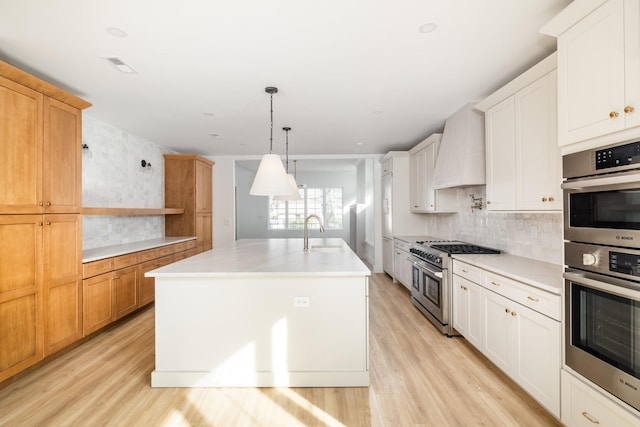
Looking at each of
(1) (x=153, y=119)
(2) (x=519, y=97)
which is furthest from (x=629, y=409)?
(1) (x=153, y=119)

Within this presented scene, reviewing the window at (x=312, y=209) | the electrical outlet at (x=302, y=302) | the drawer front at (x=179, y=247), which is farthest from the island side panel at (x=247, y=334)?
the window at (x=312, y=209)

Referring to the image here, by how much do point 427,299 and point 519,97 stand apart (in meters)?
2.30

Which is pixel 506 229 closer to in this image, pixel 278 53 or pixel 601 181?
pixel 601 181

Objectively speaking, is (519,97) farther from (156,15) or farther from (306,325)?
(156,15)

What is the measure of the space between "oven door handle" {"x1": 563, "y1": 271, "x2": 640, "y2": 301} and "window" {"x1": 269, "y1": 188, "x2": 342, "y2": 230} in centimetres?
848

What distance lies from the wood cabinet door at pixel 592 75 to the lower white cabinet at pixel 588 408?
4.27 feet

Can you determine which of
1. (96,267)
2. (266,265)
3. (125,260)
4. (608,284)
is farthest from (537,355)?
(125,260)

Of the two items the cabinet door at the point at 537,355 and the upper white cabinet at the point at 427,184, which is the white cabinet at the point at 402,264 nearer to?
the upper white cabinet at the point at 427,184

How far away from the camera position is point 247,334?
2.33 metres

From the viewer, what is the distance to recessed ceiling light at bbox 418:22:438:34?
2.03 meters

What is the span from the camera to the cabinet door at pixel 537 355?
1845mm

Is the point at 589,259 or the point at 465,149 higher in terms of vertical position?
the point at 465,149

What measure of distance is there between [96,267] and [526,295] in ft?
12.7

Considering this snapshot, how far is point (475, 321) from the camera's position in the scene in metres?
2.78
